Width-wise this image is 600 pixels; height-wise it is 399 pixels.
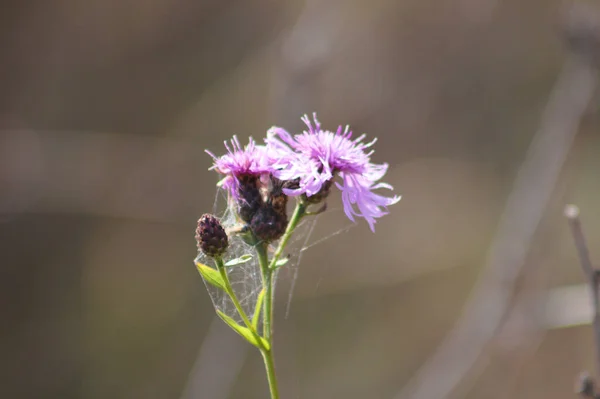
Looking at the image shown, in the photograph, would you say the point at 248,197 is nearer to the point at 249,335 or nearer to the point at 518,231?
the point at 249,335

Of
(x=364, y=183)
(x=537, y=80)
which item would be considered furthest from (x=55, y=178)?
(x=537, y=80)

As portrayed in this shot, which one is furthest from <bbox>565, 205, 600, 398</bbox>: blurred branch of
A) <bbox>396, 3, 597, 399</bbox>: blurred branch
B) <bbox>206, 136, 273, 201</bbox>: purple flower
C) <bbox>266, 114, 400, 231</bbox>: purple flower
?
<bbox>396, 3, 597, 399</bbox>: blurred branch

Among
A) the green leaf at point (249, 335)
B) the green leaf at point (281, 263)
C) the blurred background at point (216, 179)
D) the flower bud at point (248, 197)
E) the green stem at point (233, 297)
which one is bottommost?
the green leaf at point (249, 335)

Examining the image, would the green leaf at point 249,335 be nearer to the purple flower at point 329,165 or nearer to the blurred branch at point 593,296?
the purple flower at point 329,165

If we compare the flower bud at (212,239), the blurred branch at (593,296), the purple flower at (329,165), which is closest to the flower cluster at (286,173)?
the purple flower at (329,165)

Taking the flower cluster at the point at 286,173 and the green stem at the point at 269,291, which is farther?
the flower cluster at the point at 286,173

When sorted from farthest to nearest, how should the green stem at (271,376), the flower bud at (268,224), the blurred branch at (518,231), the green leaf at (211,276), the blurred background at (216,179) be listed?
the blurred background at (216,179)
the blurred branch at (518,231)
the flower bud at (268,224)
the green leaf at (211,276)
the green stem at (271,376)

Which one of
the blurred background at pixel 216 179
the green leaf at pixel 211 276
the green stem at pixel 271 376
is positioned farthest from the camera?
the blurred background at pixel 216 179
